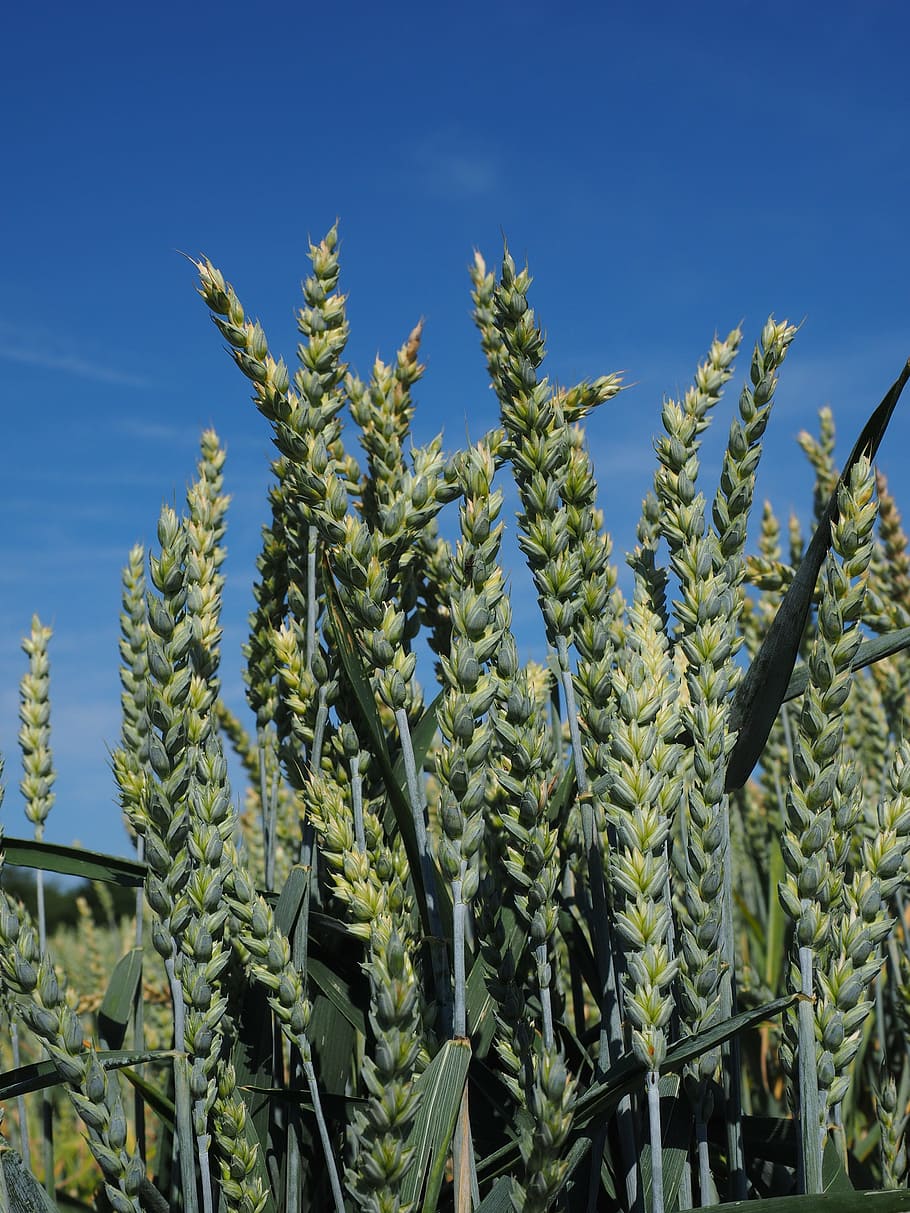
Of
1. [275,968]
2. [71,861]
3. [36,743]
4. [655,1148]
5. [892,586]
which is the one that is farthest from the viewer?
[892,586]

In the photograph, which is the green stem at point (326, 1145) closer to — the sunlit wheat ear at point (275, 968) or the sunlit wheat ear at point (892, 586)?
the sunlit wheat ear at point (275, 968)

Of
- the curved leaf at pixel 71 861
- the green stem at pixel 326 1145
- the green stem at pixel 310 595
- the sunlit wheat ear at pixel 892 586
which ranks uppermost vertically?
the sunlit wheat ear at pixel 892 586

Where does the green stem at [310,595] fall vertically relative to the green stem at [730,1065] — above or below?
above

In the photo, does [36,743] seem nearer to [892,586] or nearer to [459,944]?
[459,944]

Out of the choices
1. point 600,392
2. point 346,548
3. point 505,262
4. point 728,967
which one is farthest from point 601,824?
point 505,262

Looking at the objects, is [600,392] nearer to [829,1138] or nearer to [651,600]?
[651,600]

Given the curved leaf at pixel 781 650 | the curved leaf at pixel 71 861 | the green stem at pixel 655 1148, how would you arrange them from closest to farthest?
1. the green stem at pixel 655 1148
2. the curved leaf at pixel 781 650
3. the curved leaf at pixel 71 861

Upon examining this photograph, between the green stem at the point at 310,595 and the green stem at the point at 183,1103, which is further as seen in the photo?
the green stem at the point at 310,595

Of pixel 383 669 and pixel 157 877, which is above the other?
pixel 383 669

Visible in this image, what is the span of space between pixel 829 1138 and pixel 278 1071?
81cm

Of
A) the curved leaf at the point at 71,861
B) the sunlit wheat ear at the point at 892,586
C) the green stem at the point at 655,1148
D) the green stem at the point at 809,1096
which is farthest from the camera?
the sunlit wheat ear at the point at 892,586

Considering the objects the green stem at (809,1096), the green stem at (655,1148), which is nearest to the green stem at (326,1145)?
the green stem at (655,1148)

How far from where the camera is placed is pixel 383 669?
4.07 ft

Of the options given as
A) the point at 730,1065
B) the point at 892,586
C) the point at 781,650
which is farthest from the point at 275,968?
the point at 892,586
